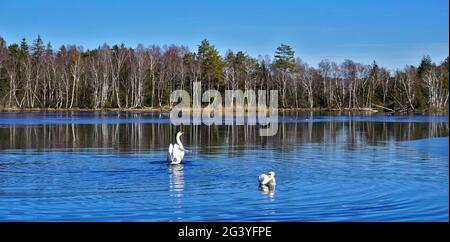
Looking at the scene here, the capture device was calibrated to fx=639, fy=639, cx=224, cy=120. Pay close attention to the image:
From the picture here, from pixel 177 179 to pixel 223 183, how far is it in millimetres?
1598

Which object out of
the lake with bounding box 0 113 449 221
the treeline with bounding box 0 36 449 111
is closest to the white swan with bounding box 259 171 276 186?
the lake with bounding box 0 113 449 221

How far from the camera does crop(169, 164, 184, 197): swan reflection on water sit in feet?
53.4

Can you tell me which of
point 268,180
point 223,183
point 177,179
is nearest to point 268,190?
point 268,180

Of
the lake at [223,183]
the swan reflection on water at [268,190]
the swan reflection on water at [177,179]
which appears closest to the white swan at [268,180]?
the swan reflection on water at [268,190]

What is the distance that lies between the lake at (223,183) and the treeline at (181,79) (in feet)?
221

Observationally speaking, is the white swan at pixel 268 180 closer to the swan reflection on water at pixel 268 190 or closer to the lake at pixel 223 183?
the swan reflection on water at pixel 268 190

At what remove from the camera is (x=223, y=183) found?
1750 cm

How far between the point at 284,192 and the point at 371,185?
9.53 ft

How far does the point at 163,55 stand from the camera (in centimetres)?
10688

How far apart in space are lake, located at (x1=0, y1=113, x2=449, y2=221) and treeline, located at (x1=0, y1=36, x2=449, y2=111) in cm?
6724

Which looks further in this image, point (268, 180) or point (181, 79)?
point (181, 79)

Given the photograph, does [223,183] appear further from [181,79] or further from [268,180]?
[181,79]

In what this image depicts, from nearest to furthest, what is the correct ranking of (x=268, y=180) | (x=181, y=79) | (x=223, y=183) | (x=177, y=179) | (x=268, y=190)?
1. (x=268, y=190)
2. (x=268, y=180)
3. (x=223, y=183)
4. (x=177, y=179)
5. (x=181, y=79)

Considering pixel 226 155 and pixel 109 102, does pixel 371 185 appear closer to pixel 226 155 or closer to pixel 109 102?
pixel 226 155
